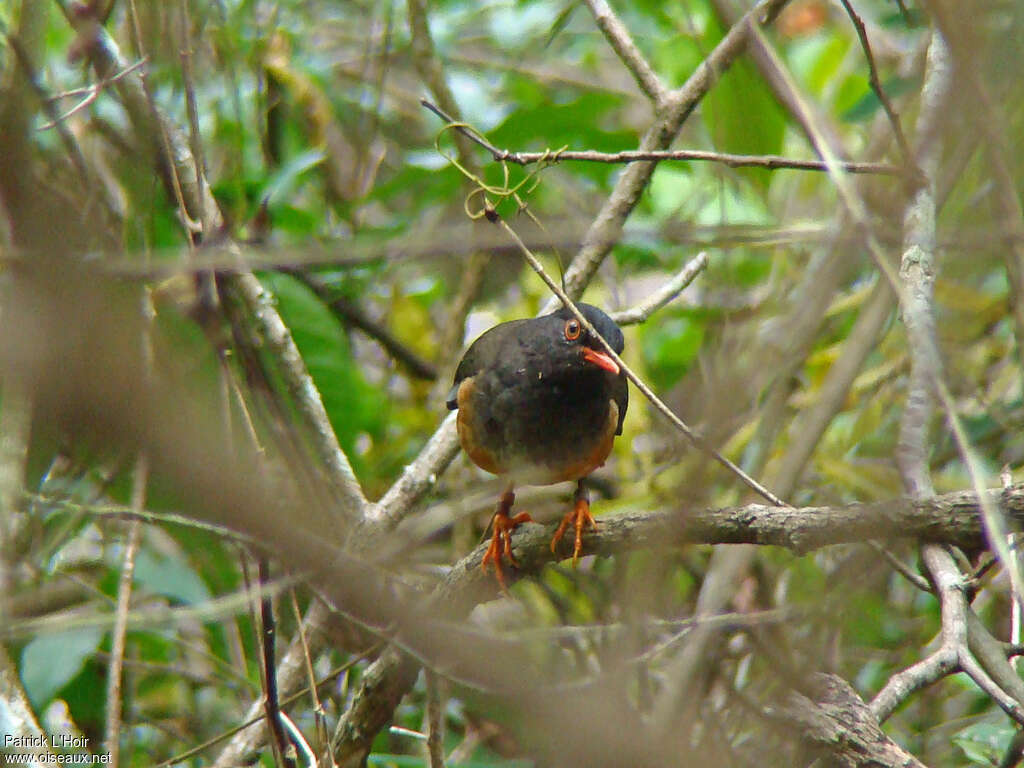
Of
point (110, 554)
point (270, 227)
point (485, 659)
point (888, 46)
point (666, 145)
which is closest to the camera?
point (485, 659)

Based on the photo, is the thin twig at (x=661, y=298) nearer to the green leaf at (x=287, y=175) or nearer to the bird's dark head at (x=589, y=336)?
the bird's dark head at (x=589, y=336)

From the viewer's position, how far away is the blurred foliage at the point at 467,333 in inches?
159

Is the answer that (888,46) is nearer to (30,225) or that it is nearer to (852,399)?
(852,399)

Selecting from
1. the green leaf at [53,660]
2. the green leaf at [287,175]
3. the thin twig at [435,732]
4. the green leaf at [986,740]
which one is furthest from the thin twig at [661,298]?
the green leaf at [53,660]

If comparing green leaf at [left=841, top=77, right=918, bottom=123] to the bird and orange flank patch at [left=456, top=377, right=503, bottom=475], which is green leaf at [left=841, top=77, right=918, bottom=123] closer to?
the bird

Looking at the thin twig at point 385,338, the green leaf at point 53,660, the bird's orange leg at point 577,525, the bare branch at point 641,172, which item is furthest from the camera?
the thin twig at point 385,338

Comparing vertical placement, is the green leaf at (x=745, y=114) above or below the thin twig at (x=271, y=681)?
above

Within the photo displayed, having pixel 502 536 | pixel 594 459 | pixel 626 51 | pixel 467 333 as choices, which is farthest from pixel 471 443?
pixel 467 333

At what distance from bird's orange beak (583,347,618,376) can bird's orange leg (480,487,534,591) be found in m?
0.68

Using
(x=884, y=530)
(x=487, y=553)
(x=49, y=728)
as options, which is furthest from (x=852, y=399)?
(x=49, y=728)

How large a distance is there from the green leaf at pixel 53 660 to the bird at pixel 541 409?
1754 mm

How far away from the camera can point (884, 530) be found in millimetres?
1827

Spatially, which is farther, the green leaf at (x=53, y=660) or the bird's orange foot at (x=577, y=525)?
the green leaf at (x=53, y=660)

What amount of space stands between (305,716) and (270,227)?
2392 mm
